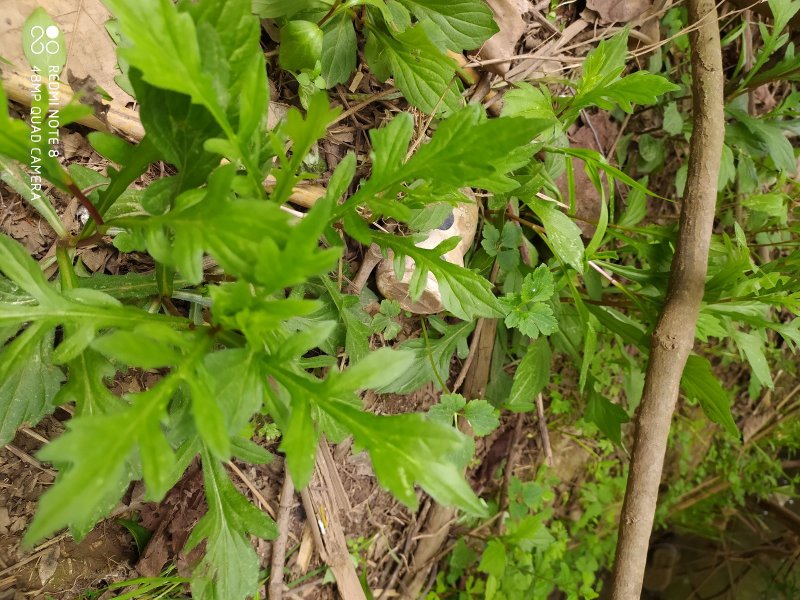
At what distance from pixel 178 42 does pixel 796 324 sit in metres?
1.86

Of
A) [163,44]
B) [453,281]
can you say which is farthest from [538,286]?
[163,44]

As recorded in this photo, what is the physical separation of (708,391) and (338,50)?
143cm

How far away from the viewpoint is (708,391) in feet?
5.30

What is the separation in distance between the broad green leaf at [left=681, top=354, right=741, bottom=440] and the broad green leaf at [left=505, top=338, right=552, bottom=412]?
1.39 ft

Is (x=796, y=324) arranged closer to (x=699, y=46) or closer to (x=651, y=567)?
(x=699, y=46)

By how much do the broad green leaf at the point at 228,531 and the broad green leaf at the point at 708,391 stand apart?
128cm

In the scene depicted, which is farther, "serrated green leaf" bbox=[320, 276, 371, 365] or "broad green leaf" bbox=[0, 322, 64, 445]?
"serrated green leaf" bbox=[320, 276, 371, 365]

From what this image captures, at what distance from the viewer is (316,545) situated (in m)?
1.71

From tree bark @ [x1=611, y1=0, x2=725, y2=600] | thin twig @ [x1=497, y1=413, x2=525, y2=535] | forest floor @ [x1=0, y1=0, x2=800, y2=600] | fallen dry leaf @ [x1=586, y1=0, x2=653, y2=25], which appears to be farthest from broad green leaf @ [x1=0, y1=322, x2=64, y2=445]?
fallen dry leaf @ [x1=586, y1=0, x2=653, y2=25]

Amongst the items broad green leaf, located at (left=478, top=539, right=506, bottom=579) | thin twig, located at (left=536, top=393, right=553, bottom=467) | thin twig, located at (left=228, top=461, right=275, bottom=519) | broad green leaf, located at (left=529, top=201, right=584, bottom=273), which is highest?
broad green leaf, located at (left=529, top=201, right=584, bottom=273)

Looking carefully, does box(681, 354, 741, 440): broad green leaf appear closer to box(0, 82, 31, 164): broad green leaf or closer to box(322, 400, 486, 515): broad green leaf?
box(322, 400, 486, 515): broad green leaf

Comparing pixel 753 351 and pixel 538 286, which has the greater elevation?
pixel 538 286

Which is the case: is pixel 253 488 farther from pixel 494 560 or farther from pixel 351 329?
pixel 494 560

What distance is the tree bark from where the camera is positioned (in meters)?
1.57
